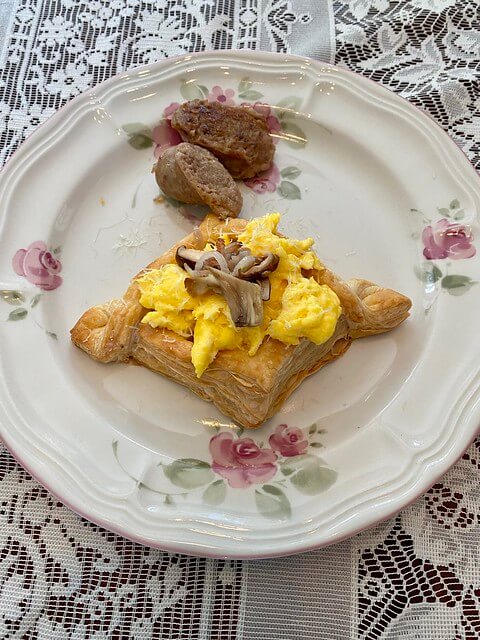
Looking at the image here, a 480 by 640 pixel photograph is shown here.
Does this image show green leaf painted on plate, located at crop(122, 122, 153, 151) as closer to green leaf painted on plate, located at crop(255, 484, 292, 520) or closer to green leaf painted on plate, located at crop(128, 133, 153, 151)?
green leaf painted on plate, located at crop(128, 133, 153, 151)

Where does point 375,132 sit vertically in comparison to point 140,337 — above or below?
above

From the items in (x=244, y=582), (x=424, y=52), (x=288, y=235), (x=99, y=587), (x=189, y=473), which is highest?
(x=424, y=52)

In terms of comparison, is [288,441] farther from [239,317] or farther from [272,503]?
[239,317]

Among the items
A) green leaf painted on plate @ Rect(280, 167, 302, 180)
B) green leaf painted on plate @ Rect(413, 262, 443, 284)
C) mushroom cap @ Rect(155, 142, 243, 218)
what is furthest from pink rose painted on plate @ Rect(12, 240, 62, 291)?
green leaf painted on plate @ Rect(413, 262, 443, 284)

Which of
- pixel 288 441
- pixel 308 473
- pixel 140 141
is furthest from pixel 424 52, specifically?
pixel 308 473

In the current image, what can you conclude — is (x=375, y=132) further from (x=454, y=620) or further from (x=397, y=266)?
(x=454, y=620)

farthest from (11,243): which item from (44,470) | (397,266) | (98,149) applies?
(397,266)

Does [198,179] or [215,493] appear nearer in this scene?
[215,493]
